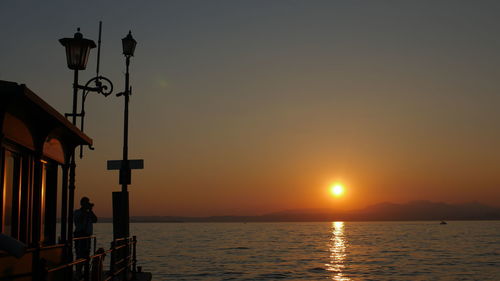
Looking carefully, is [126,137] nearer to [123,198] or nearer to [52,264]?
[123,198]

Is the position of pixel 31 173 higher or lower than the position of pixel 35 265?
higher

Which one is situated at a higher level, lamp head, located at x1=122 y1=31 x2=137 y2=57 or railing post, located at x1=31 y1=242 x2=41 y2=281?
lamp head, located at x1=122 y1=31 x2=137 y2=57

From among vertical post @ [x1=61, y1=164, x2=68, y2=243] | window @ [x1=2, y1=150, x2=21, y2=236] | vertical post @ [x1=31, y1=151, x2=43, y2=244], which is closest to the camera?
window @ [x1=2, y1=150, x2=21, y2=236]

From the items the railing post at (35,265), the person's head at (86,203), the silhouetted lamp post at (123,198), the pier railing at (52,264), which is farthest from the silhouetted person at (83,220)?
the railing post at (35,265)

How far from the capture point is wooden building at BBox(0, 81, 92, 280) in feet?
27.5

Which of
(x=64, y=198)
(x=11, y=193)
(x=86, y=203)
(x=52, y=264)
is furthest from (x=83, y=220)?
(x=11, y=193)

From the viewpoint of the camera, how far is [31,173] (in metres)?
9.77

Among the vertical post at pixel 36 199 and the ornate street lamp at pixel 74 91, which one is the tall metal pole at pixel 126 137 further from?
the vertical post at pixel 36 199

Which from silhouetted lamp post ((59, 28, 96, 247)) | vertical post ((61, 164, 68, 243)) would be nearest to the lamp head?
silhouetted lamp post ((59, 28, 96, 247))

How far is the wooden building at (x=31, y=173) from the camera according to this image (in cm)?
838

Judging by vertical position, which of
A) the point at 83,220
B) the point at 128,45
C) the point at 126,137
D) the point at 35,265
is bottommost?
the point at 35,265

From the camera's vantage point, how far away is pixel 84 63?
41.1 feet

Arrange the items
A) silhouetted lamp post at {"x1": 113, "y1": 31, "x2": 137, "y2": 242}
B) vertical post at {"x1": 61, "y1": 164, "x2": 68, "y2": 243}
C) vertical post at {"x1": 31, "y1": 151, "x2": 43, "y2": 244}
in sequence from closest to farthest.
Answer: vertical post at {"x1": 31, "y1": 151, "x2": 43, "y2": 244} → vertical post at {"x1": 61, "y1": 164, "x2": 68, "y2": 243} → silhouetted lamp post at {"x1": 113, "y1": 31, "x2": 137, "y2": 242}

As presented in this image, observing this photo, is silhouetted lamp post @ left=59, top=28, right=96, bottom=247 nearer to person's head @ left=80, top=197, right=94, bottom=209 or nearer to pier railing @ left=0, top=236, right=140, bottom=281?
pier railing @ left=0, top=236, right=140, bottom=281
